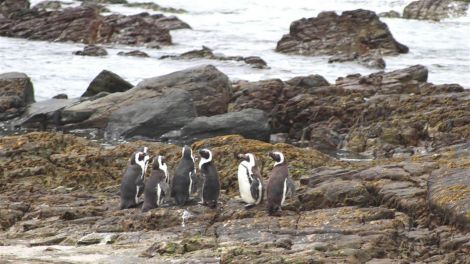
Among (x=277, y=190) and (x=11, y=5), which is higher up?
(x=277, y=190)

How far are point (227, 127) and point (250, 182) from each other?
9.03 metres

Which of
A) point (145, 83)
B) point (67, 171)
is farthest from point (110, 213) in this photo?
point (145, 83)

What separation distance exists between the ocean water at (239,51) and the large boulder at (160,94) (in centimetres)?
442

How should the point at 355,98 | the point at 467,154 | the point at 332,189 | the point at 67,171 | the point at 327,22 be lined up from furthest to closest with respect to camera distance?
the point at 327,22 < the point at 355,98 < the point at 67,171 < the point at 467,154 < the point at 332,189

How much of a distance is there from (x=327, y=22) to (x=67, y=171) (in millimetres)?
24281

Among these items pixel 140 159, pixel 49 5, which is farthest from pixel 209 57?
pixel 140 159

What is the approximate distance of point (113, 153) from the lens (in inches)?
616

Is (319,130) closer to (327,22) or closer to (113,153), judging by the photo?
(113,153)

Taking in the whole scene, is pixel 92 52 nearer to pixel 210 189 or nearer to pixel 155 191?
pixel 155 191

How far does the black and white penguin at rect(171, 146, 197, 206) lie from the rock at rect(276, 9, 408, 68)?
75.4ft

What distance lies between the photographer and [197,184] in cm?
1301

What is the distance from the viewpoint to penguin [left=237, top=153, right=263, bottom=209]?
488 inches

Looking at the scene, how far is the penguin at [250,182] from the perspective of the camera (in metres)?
12.4

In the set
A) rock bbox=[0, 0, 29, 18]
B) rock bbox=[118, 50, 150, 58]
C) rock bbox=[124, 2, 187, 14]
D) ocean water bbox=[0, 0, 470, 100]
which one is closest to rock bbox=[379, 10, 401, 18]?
ocean water bbox=[0, 0, 470, 100]
